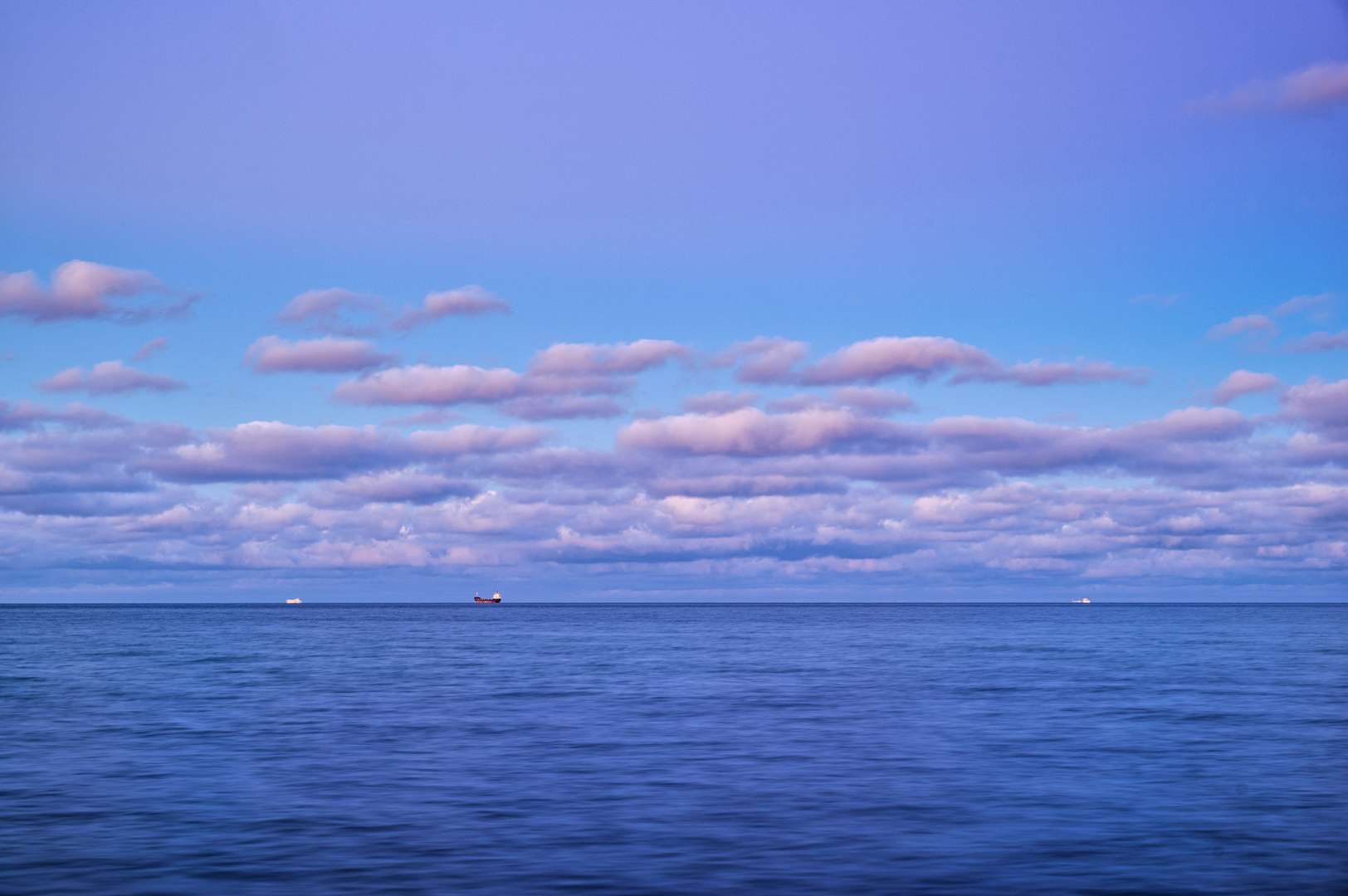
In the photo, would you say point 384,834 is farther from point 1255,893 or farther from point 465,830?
point 1255,893

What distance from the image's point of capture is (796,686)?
5541 cm

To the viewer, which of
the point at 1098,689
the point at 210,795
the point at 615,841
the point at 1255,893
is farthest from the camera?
the point at 1098,689

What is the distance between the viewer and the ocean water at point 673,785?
1897cm

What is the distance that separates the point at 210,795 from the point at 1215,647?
94.7 m

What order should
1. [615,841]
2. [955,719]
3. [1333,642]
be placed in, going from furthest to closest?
[1333,642], [955,719], [615,841]

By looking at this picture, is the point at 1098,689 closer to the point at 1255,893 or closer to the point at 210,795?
the point at 1255,893

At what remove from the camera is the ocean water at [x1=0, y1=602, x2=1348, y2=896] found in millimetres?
18969

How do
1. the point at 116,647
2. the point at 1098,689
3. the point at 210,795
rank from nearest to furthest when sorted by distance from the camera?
1. the point at 210,795
2. the point at 1098,689
3. the point at 116,647

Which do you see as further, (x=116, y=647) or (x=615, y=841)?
(x=116, y=647)

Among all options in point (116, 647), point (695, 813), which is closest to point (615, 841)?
point (695, 813)

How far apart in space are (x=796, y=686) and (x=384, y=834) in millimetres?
36169

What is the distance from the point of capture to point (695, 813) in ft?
78.0

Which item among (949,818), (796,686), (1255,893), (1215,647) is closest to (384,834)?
(949,818)

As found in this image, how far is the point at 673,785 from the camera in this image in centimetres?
2744
